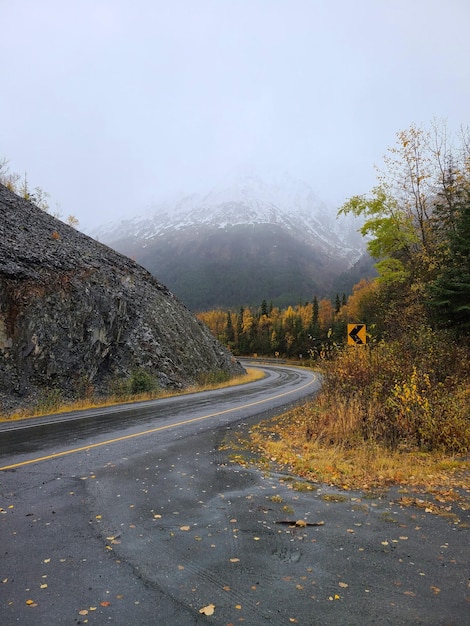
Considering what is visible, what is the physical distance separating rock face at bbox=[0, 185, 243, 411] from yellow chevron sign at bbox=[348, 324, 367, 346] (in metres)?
11.2

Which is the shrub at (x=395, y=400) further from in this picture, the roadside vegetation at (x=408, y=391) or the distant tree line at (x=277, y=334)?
the distant tree line at (x=277, y=334)

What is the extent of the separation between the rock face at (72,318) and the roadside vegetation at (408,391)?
9466mm

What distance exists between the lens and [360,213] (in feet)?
73.4

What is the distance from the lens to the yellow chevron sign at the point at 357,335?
1298 centimetres

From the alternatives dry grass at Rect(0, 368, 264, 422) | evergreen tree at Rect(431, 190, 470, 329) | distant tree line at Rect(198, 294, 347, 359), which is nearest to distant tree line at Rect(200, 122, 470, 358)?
evergreen tree at Rect(431, 190, 470, 329)

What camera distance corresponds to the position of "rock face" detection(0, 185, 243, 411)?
632 inches

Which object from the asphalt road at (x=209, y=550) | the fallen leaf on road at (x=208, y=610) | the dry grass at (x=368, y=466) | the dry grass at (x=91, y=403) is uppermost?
the fallen leaf on road at (x=208, y=610)

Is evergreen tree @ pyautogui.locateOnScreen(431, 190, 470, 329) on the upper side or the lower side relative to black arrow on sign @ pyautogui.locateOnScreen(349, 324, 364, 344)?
upper

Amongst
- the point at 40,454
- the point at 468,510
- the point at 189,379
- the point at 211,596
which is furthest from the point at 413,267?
the point at 211,596

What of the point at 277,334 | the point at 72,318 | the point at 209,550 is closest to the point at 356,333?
the point at 209,550

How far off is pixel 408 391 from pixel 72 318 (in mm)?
14527

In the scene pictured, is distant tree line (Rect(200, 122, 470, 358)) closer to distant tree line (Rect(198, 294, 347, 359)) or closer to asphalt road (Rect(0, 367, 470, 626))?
asphalt road (Rect(0, 367, 470, 626))

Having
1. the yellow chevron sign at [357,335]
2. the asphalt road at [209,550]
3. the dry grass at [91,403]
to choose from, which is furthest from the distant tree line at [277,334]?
the asphalt road at [209,550]

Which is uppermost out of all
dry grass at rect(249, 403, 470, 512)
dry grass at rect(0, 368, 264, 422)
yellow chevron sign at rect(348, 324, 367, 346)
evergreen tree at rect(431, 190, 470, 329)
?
evergreen tree at rect(431, 190, 470, 329)
